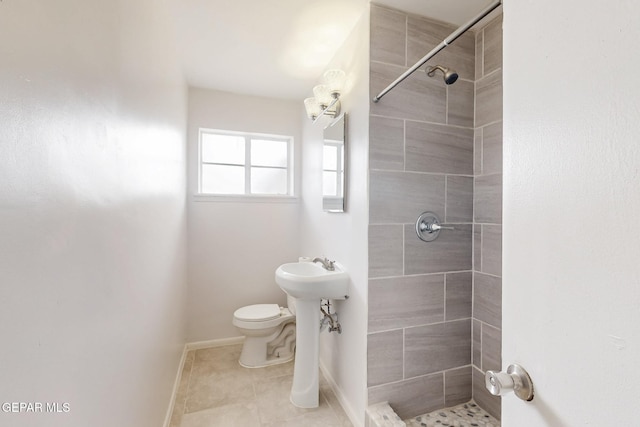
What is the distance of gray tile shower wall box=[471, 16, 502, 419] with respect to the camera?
1.58 m

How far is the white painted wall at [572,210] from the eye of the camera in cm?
37

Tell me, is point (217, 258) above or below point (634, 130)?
below

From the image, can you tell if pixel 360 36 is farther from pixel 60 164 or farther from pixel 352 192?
pixel 60 164

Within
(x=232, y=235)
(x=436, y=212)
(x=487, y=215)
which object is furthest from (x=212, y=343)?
(x=487, y=215)

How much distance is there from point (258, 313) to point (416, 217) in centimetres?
158

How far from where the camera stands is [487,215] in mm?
1665

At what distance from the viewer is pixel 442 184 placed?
1672 millimetres

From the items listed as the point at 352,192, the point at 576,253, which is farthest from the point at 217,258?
the point at 576,253

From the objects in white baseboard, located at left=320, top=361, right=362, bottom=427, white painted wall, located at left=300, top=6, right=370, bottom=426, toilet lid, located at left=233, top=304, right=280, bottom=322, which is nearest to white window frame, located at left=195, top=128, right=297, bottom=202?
white painted wall, located at left=300, top=6, right=370, bottom=426

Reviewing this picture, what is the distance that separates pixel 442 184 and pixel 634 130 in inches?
53.0

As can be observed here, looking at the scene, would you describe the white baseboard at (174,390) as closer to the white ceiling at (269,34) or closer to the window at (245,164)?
the window at (245,164)

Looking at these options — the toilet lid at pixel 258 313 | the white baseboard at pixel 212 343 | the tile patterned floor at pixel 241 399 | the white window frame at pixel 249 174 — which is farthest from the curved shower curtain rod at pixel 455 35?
the white baseboard at pixel 212 343

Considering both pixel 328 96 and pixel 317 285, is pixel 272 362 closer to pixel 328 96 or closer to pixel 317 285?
pixel 317 285

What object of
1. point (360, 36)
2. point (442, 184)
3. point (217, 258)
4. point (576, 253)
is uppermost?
point (360, 36)
